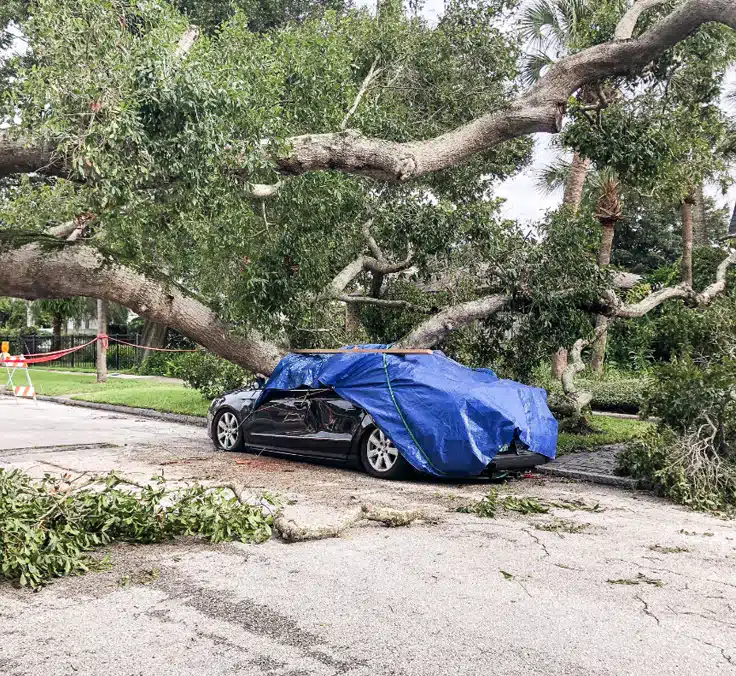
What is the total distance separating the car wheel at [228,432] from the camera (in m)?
10.9

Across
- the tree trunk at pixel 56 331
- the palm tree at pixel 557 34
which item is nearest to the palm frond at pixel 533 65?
the palm tree at pixel 557 34

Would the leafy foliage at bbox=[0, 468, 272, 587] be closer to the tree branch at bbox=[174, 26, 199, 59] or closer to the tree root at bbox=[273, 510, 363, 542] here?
the tree root at bbox=[273, 510, 363, 542]

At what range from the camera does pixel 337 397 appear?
9570 mm

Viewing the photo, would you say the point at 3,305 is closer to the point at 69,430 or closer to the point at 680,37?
the point at 69,430

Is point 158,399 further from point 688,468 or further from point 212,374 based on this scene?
point 688,468

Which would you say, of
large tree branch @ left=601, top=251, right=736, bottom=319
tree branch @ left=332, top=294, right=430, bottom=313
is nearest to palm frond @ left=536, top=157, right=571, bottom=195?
large tree branch @ left=601, top=251, right=736, bottom=319

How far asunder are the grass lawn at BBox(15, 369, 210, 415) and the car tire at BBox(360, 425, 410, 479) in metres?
7.31

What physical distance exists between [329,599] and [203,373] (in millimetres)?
12530

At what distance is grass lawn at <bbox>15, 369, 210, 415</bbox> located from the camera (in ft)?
56.6

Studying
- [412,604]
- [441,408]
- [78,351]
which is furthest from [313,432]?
[78,351]

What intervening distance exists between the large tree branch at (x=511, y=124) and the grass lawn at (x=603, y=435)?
178 inches

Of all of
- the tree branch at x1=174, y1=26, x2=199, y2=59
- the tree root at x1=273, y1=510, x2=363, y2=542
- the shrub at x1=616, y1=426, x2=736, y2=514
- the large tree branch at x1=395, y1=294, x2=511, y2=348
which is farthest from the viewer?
the large tree branch at x1=395, y1=294, x2=511, y2=348

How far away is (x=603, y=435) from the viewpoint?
42.0ft

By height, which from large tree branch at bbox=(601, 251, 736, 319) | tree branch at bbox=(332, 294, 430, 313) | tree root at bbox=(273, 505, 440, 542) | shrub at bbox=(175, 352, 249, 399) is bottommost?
tree root at bbox=(273, 505, 440, 542)
